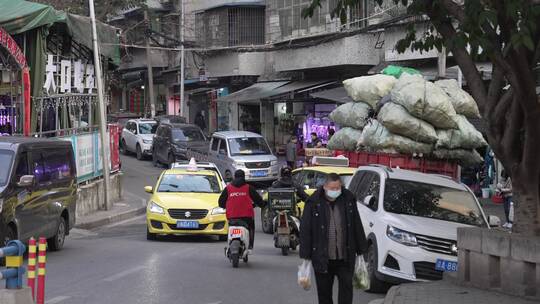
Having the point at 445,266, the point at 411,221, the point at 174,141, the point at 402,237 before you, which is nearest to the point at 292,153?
the point at 174,141

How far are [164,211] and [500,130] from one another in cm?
848

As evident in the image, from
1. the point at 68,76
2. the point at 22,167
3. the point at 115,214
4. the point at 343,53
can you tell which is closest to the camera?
the point at 22,167

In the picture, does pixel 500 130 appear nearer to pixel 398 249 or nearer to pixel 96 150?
pixel 398 249

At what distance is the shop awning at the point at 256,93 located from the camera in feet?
121

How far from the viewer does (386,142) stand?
19297 millimetres

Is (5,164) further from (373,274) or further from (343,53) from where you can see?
(343,53)

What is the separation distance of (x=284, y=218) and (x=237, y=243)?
1.85m

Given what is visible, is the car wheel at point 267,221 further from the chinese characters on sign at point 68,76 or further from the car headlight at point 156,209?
the chinese characters on sign at point 68,76

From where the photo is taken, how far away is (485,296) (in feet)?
30.2

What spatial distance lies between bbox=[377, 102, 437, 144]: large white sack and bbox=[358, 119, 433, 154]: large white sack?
0.44ft

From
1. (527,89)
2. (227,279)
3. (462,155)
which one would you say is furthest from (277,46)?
(527,89)

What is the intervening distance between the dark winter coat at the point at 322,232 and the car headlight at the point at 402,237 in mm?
2469

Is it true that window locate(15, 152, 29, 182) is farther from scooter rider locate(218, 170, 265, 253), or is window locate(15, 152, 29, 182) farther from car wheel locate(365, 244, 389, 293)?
car wheel locate(365, 244, 389, 293)

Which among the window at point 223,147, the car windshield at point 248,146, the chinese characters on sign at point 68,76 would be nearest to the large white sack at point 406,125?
the chinese characters on sign at point 68,76
